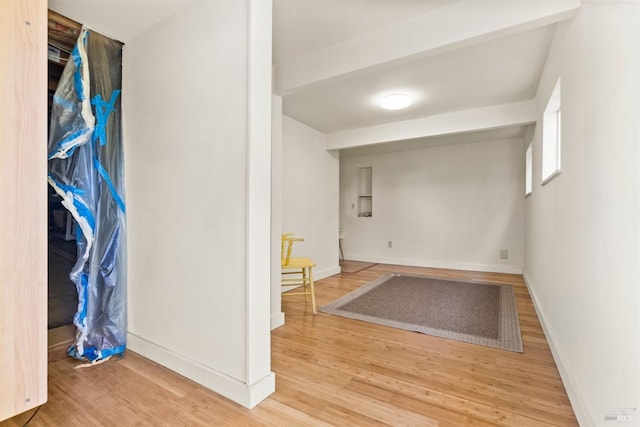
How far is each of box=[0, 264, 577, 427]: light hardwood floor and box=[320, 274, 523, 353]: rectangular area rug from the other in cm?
19

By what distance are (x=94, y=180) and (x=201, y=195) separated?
2.62ft

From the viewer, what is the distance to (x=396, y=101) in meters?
3.17

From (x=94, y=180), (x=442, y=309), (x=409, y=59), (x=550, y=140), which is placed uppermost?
(x=409, y=59)

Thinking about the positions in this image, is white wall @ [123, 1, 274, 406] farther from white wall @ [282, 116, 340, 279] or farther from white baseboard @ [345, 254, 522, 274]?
white baseboard @ [345, 254, 522, 274]

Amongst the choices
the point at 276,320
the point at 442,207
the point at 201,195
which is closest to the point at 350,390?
the point at 276,320

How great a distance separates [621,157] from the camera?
1.03m

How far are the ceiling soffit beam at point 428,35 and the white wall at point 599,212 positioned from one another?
0.68 feet

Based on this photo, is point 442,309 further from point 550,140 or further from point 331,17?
point 331,17

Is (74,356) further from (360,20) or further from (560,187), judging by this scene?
(560,187)

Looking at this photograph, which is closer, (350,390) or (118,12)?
(350,390)

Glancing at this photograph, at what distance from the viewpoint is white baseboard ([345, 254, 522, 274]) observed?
16.1ft
